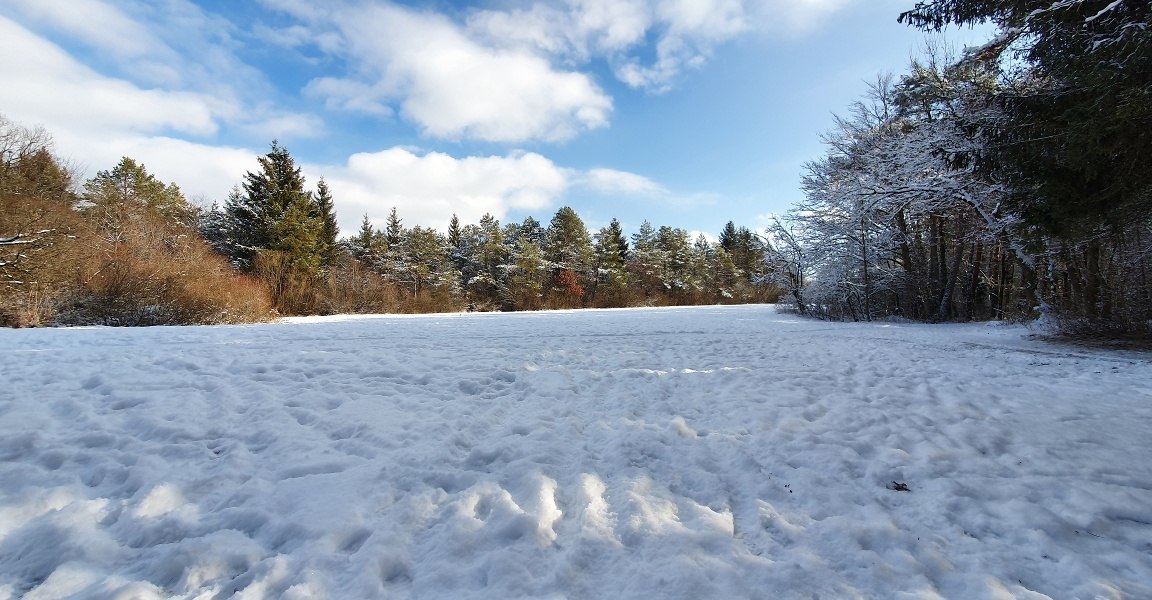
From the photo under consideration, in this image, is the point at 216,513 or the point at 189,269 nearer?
the point at 216,513

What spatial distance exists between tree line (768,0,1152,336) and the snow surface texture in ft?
9.04

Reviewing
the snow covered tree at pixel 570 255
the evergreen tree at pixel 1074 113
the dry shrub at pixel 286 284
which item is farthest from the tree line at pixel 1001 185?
the dry shrub at pixel 286 284

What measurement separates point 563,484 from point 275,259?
28.1 metres

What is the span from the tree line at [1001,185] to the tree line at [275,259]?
4529mm

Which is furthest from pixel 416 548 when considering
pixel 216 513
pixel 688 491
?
pixel 688 491

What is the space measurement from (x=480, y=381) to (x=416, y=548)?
3356 millimetres

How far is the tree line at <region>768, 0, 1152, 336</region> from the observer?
17.0 feet

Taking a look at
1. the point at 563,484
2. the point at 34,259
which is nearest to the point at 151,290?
the point at 34,259

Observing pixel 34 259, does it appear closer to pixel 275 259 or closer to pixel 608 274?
pixel 275 259

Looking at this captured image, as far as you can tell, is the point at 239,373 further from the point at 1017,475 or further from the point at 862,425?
the point at 1017,475

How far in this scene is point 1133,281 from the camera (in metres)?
7.97

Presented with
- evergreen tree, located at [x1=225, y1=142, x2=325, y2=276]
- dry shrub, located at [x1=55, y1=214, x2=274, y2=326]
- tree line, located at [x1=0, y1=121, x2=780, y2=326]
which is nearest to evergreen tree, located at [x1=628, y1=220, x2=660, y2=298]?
tree line, located at [x1=0, y1=121, x2=780, y2=326]

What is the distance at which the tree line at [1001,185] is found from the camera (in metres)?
5.18

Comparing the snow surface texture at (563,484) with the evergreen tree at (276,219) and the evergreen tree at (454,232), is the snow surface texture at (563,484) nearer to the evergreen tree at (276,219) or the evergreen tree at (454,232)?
the evergreen tree at (276,219)
